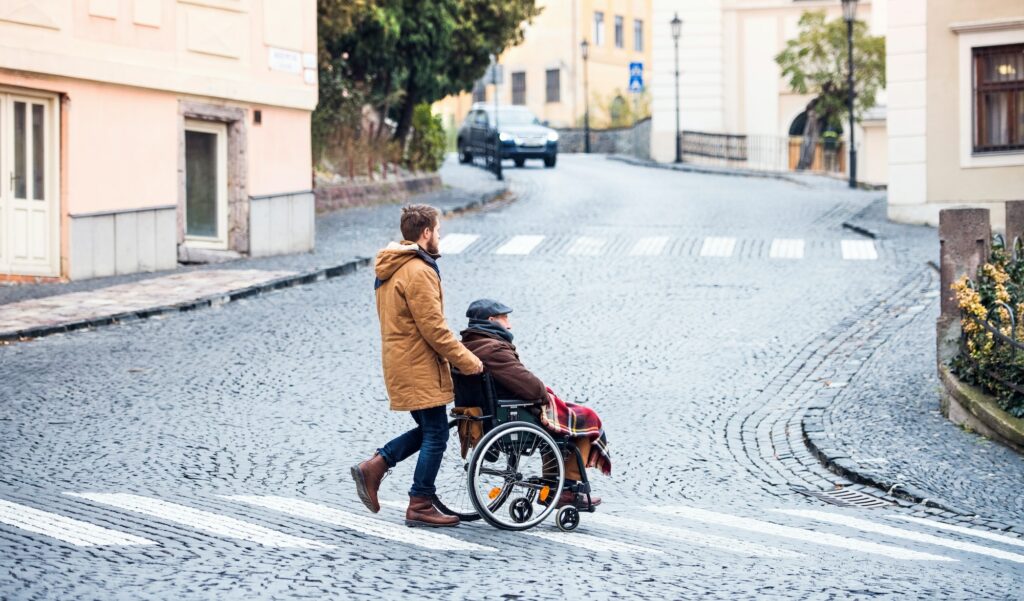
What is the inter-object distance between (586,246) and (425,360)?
1612 centimetres

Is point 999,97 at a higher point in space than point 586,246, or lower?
higher

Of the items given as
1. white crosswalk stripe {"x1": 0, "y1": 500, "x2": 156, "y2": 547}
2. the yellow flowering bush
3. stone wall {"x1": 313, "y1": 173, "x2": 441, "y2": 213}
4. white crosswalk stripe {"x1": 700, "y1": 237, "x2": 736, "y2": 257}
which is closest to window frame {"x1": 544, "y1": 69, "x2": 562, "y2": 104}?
stone wall {"x1": 313, "y1": 173, "x2": 441, "y2": 213}

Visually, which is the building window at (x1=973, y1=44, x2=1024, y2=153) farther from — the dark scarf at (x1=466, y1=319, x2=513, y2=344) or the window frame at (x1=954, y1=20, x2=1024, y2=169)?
the dark scarf at (x1=466, y1=319, x2=513, y2=344)

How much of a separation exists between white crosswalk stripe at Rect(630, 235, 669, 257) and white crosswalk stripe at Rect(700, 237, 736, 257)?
616 mm

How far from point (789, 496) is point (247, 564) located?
13.6 feet

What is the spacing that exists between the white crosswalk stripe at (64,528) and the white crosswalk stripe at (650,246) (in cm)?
1556

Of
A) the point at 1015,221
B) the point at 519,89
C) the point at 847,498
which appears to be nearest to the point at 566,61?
the point at 519,89

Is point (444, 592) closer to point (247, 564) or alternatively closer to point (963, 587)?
point (247, 564)

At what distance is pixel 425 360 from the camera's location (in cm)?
851

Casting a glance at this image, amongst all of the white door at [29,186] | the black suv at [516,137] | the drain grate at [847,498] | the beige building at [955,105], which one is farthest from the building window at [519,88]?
the drain grate at [847,498]

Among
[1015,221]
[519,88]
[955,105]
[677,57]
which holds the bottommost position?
[1015,221]

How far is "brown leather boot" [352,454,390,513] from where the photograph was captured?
8.56m

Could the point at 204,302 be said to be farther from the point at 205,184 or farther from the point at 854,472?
the point at 854,472

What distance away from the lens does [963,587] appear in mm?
7582
